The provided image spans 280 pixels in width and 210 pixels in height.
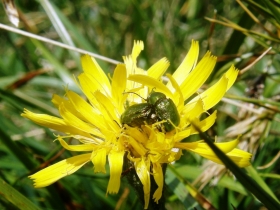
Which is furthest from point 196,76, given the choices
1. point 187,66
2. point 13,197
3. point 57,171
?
point 13,197

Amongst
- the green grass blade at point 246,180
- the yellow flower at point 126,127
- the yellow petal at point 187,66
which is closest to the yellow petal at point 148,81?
the yellow flower at point 126,127

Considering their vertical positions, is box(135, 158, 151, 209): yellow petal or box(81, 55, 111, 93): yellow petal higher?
box(81, 55, 111, 93): yellow petal

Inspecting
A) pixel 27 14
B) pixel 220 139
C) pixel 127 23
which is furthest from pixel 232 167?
pixel 27 14

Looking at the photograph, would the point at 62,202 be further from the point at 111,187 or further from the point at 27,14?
the point at 27,14

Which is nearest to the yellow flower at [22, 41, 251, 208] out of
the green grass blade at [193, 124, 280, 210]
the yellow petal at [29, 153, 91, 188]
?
the yellow petal at [29, 153, 91, 188]

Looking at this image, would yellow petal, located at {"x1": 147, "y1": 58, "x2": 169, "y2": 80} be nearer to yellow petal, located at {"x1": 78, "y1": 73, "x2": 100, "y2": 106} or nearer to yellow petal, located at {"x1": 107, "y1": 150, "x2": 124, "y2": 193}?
yellow petal, located at {"x1": 78, "y1": 73, "x2": 100, "y2": 106}

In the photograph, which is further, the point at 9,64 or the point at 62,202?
the point at 9,64
